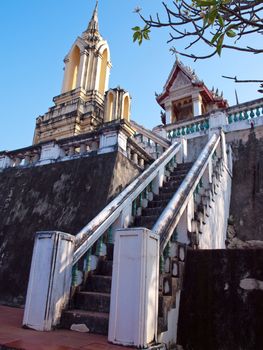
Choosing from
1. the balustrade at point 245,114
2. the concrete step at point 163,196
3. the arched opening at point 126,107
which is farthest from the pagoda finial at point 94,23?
the concrete step at point 163,196

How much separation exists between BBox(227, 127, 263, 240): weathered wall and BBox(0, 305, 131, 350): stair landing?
552 cm

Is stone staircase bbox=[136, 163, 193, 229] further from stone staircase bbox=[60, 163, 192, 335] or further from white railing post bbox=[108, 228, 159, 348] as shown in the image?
white railing post bbox=[108, 228, 159, 348]

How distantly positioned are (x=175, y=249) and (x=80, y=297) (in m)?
1.31

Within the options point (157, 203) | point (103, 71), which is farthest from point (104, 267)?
point (103, 71)

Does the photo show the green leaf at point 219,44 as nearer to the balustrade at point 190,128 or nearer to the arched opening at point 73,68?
the balustrade at point 190,128

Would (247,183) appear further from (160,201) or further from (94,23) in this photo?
(94,23)

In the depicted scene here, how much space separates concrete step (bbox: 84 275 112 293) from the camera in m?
4.07

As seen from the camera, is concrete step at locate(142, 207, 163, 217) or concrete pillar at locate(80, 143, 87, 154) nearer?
concrete step at locate(142, 207, 163, 217)

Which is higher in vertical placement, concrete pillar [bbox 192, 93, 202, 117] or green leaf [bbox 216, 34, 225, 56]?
concrete pillar [bbox 192, 93, 202, 117]

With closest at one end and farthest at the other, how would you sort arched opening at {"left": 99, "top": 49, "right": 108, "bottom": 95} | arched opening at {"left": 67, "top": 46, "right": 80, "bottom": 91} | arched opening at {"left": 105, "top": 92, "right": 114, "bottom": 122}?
arched opening at {"left": 105, "top": 92, "right": 114, "bottom": 122}
arched opening at {"left": 99, "top": 49, "right": 108, "bottom": 95}
arched opening at {"left": 67, "top": 46, "right": 80, "bottom": 91}

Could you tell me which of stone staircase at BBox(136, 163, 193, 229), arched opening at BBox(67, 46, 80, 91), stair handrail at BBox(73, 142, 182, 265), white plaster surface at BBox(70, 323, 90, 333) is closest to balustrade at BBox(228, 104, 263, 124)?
stone staircase at BBox(136, 163, 193, 229)

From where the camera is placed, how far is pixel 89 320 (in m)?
3.37

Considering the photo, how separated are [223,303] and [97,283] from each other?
162 centimetres

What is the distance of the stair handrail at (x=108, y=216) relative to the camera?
4.07 metres
